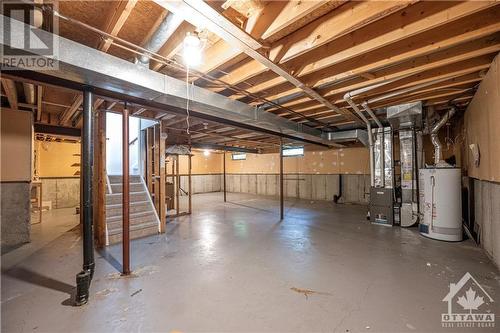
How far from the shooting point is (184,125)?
5.32 metres

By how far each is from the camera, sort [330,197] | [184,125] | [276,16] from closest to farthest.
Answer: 1. [276,16]
2. [184,125]
3. [330,197]

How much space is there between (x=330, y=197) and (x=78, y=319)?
313 inches

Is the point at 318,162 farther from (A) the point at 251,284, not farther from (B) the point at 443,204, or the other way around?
(A) the point at 251,284

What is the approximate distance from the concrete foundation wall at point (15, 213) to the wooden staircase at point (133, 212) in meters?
1.20

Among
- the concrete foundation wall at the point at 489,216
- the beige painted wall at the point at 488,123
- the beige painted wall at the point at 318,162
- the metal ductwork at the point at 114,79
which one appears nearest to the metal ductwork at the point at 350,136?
the beige painted wall at the point at 488,123

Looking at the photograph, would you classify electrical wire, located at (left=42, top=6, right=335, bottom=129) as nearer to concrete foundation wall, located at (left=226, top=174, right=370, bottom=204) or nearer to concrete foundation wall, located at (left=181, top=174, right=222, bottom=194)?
concrete foundation wall, located at (left=226, top=174, right=370, bottom=204)

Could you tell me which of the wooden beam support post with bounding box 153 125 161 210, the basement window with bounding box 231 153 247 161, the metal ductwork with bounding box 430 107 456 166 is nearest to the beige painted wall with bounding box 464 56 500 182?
the metal ductwork with bounding box 430 107 456 166

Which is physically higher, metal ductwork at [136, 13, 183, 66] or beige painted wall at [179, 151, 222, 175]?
metal ductwork at [136, 13, 183, 66]

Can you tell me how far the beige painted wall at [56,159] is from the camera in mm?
7050

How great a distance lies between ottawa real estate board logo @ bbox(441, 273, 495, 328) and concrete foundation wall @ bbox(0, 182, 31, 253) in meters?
5.65

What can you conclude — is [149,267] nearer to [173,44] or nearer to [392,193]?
[173,44]

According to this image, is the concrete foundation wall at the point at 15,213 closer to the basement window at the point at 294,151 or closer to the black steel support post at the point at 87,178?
the black steel support post at the point at 87,178

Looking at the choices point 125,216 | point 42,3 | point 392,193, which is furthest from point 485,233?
point 42,3
